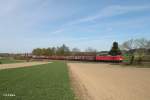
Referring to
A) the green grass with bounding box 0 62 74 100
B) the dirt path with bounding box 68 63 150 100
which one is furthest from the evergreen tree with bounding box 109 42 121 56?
the green grass with bounding box 0 62 74 100

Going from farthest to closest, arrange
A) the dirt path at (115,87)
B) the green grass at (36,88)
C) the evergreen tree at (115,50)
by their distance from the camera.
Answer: the evergreen tree at (115,50)
the dirt path at (115,87)
the green grass at (36,88)

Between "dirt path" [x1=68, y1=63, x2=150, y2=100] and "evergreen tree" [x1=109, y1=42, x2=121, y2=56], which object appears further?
"evergreen tree" [x1=109, y1=42, x2=121, y2=56]

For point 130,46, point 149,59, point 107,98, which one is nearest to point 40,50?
point 130,46

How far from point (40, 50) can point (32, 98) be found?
151959 mm

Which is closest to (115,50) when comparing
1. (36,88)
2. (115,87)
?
(115,87)

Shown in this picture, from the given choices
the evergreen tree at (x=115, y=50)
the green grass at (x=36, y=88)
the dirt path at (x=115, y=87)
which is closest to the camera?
the green grass at (x=36, y=88)

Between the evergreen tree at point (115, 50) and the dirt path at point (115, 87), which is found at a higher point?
the evergreen tree at point (115, 50)

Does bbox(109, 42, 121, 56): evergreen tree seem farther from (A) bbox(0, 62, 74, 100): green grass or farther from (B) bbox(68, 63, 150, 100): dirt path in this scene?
(A) bbox(0, 62, 74, 100): green grass

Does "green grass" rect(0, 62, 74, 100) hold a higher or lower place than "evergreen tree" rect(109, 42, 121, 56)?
lower

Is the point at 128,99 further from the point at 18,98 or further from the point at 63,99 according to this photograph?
the point at 18,98

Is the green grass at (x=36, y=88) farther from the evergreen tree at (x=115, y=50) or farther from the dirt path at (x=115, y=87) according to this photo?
the evergreen tree at (x=115, y=50)

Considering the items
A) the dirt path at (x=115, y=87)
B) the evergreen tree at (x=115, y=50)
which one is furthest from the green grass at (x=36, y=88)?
the evergreen tree at (x=115, y=50)

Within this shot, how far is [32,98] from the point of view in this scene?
9.94 meters

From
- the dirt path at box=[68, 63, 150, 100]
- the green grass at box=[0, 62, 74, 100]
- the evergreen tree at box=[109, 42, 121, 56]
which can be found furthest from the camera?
the evergreen tree at box=[109, 42, 121, 56]
